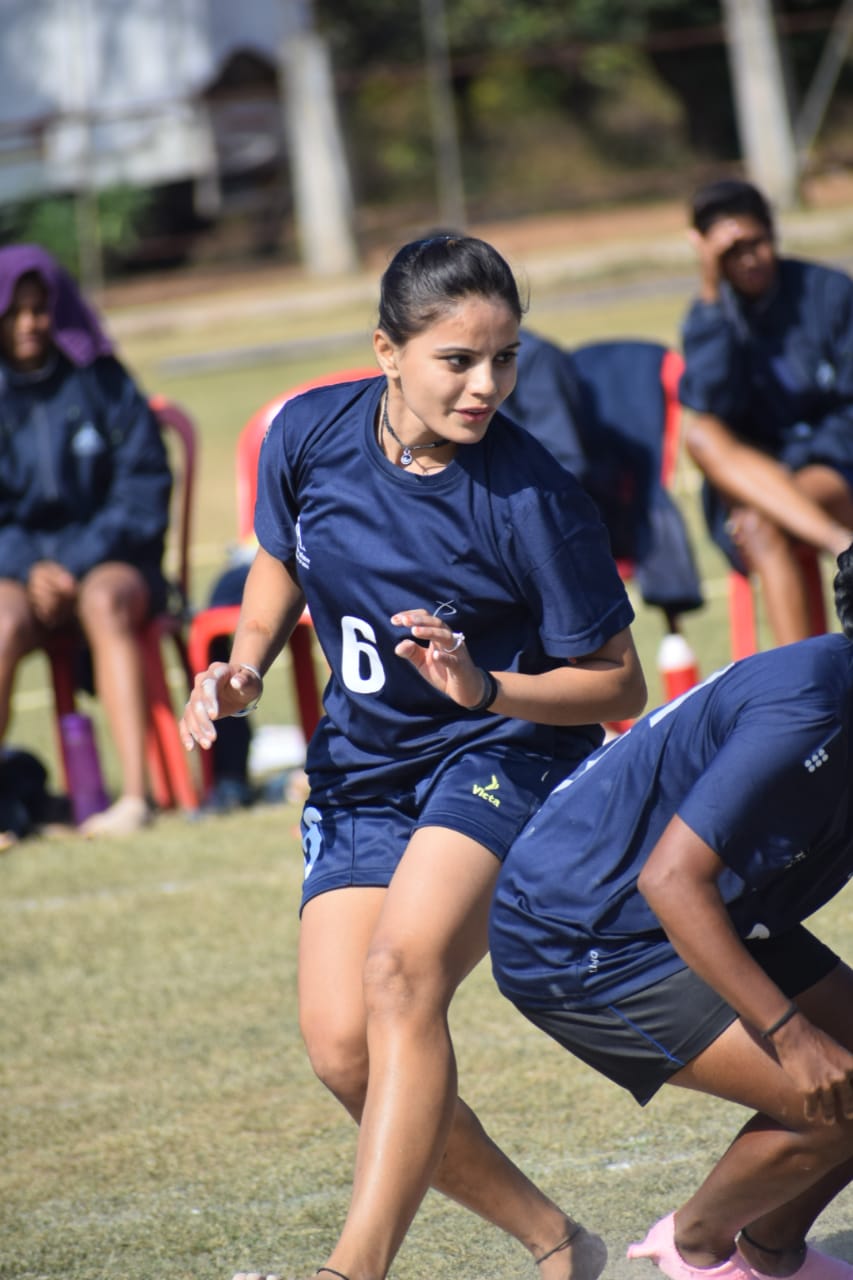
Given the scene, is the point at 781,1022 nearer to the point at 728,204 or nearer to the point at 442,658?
the point at 442,658

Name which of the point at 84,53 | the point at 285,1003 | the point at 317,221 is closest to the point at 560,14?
the point at 84,53

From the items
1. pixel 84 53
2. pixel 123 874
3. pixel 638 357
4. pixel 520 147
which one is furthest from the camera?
pixel 520 147

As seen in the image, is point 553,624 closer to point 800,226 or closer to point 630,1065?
point 630,1065

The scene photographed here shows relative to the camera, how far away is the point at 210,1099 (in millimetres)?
3834

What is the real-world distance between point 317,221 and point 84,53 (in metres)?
7.51

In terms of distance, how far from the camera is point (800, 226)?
1909cm

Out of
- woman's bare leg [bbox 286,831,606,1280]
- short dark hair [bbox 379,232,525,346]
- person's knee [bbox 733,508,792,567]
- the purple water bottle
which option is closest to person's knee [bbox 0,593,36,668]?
the purple water bottle

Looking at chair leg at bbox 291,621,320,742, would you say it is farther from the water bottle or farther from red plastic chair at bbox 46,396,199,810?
the water bottle

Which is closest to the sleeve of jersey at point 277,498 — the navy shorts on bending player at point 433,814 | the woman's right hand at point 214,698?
the woman's right hand at point 214,698

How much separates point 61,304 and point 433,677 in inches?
149

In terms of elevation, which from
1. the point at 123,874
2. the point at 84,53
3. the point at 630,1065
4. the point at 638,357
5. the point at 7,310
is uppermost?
the point at 84,53

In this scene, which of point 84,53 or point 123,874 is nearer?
point 123,874

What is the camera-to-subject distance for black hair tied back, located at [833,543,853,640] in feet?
8.07

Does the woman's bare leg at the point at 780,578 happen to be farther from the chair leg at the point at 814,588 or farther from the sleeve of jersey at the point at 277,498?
the sleeve of jersey at the point at 277,498
